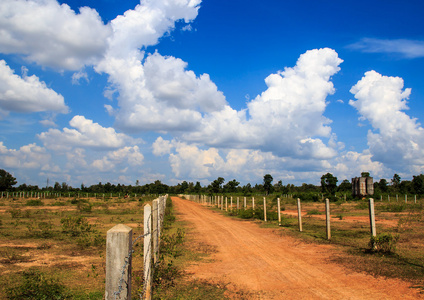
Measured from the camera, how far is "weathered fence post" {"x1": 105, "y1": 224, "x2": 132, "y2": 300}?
2.36 m

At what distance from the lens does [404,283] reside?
21.0ft

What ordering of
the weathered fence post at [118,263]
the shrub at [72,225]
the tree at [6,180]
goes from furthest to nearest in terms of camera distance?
the tree at [6,180], the shrub at [72,225], the weathered fence post at [118,263]

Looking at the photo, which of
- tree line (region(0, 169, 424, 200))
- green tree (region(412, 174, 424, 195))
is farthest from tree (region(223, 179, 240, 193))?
green tree (region(412, 174, 424, 195))

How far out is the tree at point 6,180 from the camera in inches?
3220

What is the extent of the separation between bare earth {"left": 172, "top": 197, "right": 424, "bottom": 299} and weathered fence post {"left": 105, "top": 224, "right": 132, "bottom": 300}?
404 centimetres

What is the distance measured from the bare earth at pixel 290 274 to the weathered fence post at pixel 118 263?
4045 millimetres

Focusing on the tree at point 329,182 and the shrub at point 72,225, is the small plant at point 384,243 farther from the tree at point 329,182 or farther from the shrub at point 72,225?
the tree at point 329,182

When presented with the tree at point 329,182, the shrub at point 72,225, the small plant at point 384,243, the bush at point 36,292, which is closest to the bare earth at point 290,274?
the small plant at point 384,243

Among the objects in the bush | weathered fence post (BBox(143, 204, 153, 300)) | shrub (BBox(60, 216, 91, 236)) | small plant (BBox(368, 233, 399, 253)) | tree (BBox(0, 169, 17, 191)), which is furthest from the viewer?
tree (BBox(0, 169, 17, 191))

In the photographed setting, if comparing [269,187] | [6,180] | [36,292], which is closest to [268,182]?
[269,187]

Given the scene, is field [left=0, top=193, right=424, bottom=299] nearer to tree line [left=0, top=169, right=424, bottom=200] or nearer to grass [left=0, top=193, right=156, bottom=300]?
grass [left=0, top=193, right=156, bottom=300]

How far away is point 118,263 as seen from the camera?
237 cm

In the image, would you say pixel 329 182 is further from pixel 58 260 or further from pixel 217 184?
pixel 58 260

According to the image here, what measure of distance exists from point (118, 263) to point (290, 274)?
596 centimetres
